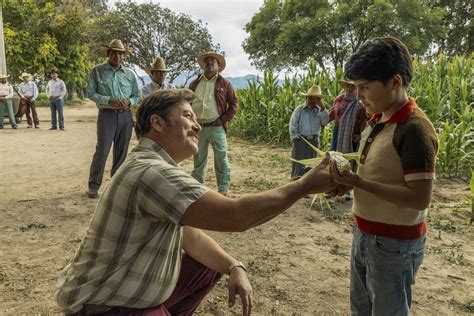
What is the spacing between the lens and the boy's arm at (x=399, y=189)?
1607 mm

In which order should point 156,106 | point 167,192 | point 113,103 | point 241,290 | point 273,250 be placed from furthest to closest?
1. point 113,103
2. point 273,250
3. point 241,290
4. point 156,106
5. point 167,192

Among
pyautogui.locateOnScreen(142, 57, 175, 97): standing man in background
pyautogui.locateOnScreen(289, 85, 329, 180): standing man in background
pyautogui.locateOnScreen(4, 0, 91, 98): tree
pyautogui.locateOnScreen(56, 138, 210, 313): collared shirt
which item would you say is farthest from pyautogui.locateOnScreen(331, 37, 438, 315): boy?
pyautogui.locateOnScreen(4, 0, 91, 98): tree

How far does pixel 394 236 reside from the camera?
5.70 ft

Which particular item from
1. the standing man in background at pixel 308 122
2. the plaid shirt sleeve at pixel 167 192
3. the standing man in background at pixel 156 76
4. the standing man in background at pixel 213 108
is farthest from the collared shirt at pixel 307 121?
the plaid shirt sleeve at pixel 167 192

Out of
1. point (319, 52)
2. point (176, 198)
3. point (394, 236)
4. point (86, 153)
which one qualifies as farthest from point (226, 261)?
Answer: point (319, 52)

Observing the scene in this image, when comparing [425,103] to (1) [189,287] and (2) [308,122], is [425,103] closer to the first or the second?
(2) [308,122]

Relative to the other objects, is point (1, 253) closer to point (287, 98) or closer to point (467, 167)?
point (467, 167)

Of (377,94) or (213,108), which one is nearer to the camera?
(377,94)

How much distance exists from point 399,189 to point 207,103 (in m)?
4.00

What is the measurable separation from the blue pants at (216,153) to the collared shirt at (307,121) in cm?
108

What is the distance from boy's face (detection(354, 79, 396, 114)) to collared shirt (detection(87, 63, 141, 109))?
161 inches

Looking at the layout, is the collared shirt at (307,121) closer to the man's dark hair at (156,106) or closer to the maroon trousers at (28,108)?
the man's dark hair at (156,106)

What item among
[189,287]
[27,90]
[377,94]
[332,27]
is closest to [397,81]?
[377,94]

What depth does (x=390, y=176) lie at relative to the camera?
1.70m
